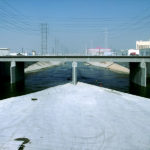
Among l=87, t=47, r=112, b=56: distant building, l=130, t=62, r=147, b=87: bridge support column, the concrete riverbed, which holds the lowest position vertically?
the concrete riverbed

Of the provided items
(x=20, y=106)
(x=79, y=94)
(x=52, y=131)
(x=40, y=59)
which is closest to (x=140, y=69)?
(x=79, y=94)

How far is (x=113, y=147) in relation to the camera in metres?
14.5

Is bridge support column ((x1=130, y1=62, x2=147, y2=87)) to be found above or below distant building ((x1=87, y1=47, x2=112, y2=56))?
below

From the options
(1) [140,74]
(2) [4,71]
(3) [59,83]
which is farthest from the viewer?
(2) [4,71]

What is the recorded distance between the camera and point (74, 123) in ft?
63.5

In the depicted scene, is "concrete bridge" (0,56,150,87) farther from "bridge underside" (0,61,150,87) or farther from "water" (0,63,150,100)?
"water" (0,63,150,100)

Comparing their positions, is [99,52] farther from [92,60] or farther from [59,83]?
[59,83]

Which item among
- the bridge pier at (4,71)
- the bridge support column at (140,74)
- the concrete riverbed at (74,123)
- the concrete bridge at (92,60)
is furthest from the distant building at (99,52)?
the bridge pier at (4,71)

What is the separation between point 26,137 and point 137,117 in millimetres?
12799

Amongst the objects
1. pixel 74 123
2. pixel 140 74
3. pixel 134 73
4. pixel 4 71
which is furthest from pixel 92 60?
pixel 4 71

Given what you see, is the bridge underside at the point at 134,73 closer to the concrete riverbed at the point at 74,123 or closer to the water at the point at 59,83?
the water at the point at 59,83

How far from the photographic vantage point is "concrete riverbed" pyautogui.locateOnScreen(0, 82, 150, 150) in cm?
1508

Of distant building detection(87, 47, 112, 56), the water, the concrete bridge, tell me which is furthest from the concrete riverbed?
distant building detection(87, 47, 112, 56)

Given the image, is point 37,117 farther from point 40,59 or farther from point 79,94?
point 40,59
